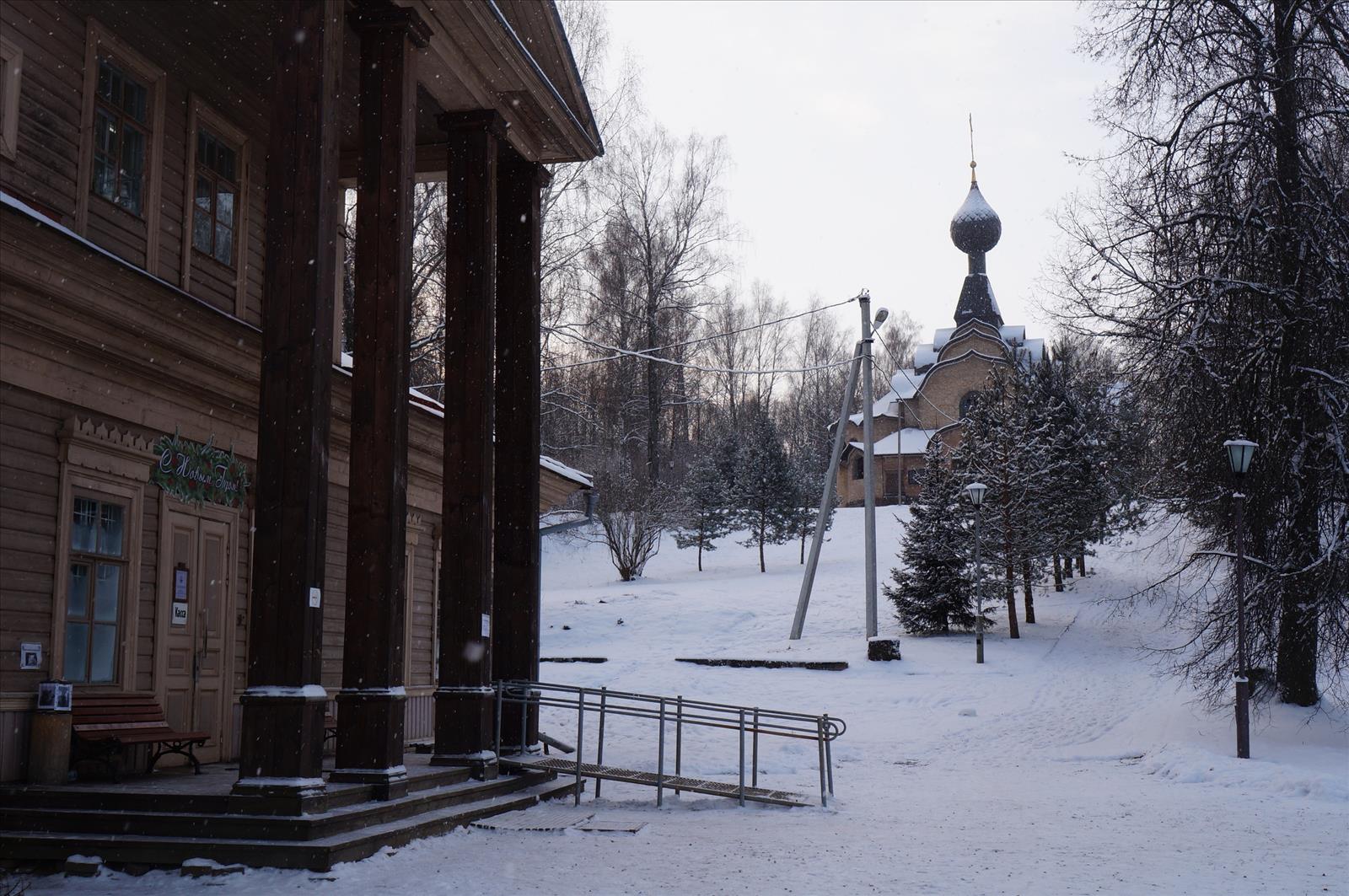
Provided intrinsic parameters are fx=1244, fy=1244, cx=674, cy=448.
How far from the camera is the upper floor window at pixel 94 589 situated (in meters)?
9.48

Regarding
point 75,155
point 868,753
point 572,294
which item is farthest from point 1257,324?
point 572,294

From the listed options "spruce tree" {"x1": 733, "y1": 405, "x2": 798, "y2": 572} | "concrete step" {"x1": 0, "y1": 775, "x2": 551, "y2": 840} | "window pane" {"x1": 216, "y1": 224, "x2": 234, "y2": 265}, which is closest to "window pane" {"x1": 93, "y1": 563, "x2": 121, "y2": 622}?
"concrete step" {"x1": 0, "y1": 775, "x2": 551, "y2": 840}

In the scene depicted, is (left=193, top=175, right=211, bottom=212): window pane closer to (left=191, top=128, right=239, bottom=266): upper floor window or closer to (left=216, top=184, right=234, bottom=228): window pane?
(left=191, top=128, right=239, bottom=266): upper floor window

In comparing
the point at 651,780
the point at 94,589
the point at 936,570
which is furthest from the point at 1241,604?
the point at 936,570

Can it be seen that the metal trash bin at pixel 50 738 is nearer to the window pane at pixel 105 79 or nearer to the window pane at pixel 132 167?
the window pane at pixel 132 167

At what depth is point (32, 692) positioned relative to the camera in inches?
349

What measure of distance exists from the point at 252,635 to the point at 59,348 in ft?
9.21

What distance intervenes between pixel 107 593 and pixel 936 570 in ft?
79.2

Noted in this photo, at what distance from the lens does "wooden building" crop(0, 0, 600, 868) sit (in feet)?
26.9

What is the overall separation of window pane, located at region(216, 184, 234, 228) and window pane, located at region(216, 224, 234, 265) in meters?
0.07

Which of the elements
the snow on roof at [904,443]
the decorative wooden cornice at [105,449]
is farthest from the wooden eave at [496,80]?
the snow on roof at [904,443]

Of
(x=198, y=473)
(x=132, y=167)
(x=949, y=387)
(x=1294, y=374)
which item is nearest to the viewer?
(x=132, y=167)

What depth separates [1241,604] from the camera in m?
16.0

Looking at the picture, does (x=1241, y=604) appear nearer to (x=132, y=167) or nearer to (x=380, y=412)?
(x=380, y=412)
